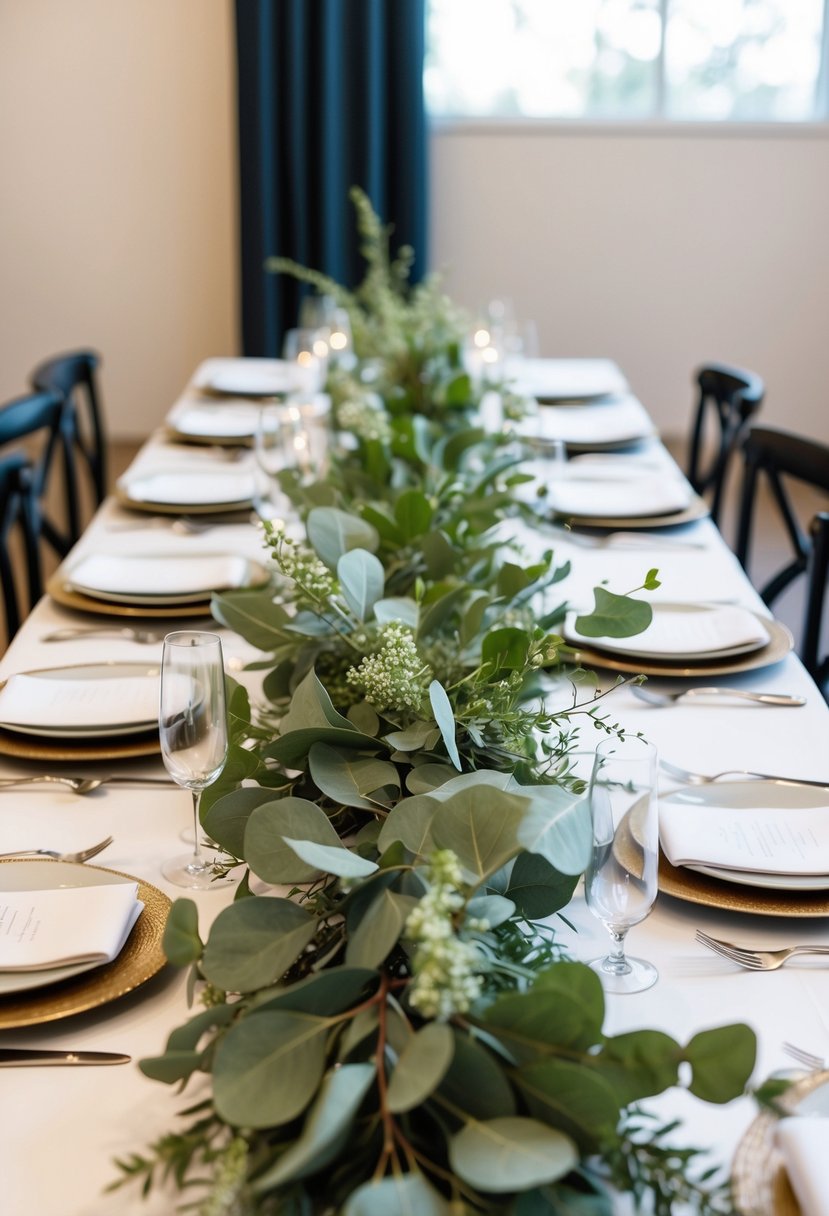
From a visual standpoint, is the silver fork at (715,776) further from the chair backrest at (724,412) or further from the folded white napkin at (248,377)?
the folded white napkin at (248,377)

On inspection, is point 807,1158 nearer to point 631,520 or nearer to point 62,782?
point 62,782

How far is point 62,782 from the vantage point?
1.25 meters

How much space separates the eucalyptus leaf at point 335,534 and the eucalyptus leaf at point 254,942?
53 cm

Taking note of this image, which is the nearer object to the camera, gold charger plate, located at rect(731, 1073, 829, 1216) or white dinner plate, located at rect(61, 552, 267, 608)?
gold charger plate, located at rect(731, 1073, 829, 1216)

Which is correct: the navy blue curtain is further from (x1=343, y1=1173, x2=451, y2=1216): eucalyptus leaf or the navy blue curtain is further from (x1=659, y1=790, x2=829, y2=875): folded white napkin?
(x1=343, y1=1173, x2=451, y2=1216): eucalyptus leaf

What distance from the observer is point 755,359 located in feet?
16.6

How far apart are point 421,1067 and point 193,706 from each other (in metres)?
0.44

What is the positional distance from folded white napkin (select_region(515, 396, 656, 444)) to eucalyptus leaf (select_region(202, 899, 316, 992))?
1751 mm

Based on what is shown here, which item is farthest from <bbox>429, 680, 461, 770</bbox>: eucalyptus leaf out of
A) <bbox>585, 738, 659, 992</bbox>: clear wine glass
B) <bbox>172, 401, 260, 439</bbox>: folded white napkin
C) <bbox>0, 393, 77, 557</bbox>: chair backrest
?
<bbox>172, 401, 260, 439</bbox>: folded white napkin

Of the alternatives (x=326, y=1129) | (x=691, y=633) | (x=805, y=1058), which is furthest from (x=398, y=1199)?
(x=691, y=633)

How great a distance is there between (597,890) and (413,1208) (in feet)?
1.10

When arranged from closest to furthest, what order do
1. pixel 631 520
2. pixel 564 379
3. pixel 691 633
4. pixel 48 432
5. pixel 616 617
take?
pixel 616 617 → pixel 691 633 → pixel 631 520 → pixel 48 432 → pixel 564 379

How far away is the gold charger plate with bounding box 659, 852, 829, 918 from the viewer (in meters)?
1.01

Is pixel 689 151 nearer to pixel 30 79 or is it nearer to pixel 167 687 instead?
pixel 30 79
